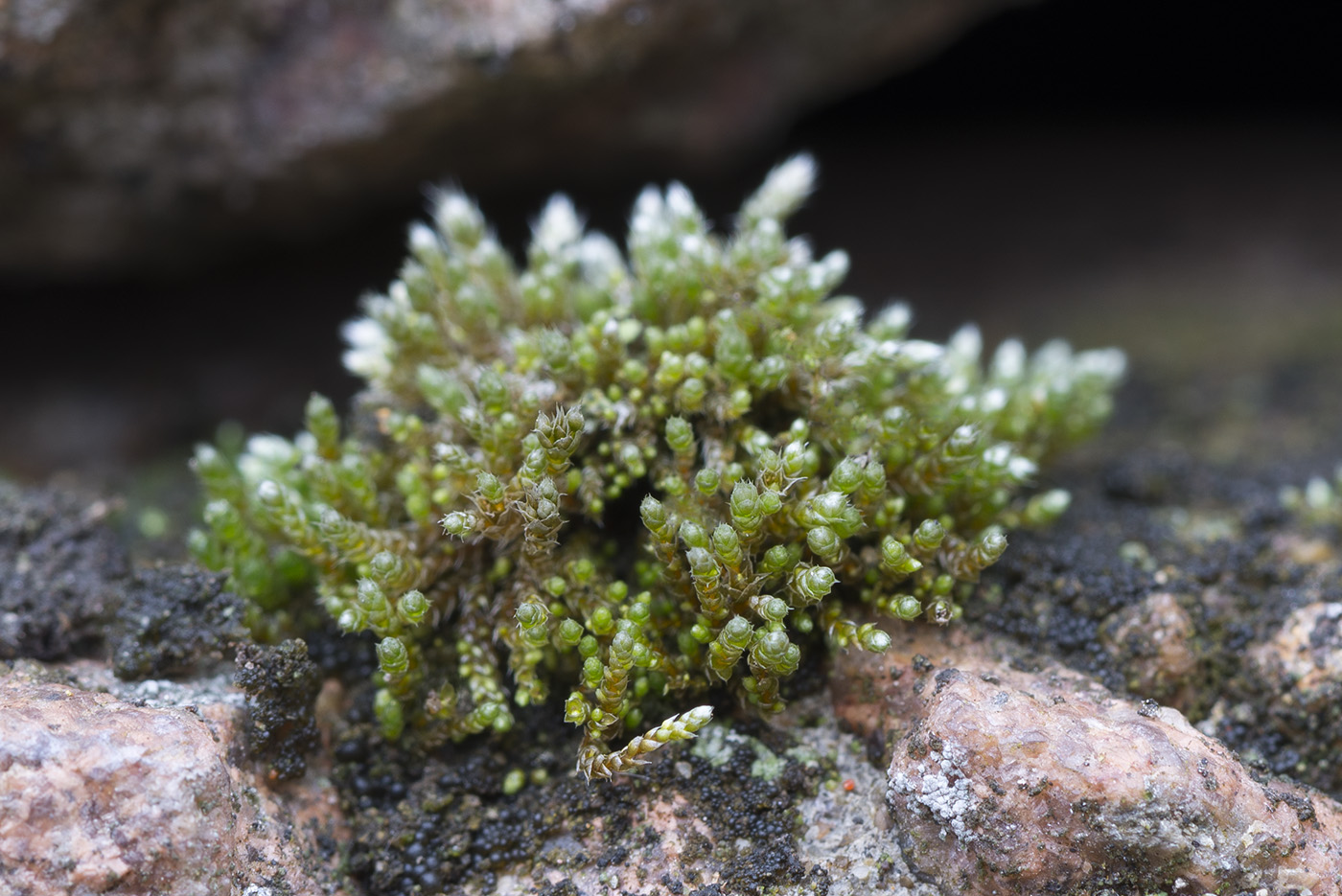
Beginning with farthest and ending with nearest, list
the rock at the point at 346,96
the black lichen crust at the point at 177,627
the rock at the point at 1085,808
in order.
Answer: the rock at the point at 346,96 → the black lichen crust at the point at 177,627 → the rock at the point at 1085,808

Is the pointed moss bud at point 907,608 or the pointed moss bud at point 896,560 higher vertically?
the pointed moss bud at point 896,560

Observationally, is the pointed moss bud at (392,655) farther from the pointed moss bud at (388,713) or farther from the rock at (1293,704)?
the rock at (1293,704)

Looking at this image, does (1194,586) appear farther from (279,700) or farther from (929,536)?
(279,700)

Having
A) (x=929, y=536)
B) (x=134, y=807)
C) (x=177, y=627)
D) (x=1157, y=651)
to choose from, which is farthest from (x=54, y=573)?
(x=1157, y=651)

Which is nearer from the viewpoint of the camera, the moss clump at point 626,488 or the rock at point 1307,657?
the moss clump at point 626,488

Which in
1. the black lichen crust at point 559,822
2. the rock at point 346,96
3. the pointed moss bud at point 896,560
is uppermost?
the rock at point 346,96

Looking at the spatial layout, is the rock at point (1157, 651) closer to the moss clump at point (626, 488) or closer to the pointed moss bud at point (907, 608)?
the moss clump at point (626, 488)

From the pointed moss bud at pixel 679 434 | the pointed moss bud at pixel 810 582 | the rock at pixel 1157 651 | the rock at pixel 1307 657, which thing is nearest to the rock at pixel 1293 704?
the rock at pixel 1307 657

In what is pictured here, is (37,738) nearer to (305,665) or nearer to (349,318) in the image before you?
(305,665)

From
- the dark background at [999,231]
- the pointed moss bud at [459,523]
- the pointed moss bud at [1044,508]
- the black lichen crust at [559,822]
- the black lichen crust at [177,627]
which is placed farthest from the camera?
the dark background at [999,231]
